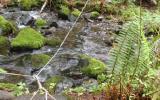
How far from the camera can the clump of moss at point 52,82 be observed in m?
6.71

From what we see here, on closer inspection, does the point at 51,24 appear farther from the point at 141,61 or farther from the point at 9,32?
the point at 141,61

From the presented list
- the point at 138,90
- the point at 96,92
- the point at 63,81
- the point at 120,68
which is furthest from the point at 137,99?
the point at 63,81

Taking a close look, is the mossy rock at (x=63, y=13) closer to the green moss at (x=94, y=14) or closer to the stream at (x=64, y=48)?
the stream at (x=64, y=48)

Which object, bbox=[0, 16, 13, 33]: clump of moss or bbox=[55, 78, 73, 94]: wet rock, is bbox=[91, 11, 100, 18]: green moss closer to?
bbox=[0, 16, 13, 33]: clump of moss

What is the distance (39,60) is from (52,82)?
1.46m

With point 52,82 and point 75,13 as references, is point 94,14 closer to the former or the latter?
point 75,13

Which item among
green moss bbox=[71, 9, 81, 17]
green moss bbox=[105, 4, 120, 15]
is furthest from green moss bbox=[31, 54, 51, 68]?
green moss bbox=[105, 4, 120, 15]

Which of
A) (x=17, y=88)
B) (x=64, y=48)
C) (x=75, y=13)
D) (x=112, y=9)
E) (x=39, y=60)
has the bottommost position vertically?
(x=112, y=9)

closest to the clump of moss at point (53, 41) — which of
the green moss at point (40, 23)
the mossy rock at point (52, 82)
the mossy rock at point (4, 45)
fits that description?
the mossy rock at point (4, 45)

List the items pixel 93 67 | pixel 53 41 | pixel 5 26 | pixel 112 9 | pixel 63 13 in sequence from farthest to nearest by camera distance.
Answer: pixel 112 9, pixel 63 13, pixel 5 26, pixel 53 41, pixel 93 67

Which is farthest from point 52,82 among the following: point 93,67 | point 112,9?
point 112,9

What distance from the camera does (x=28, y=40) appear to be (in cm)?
966

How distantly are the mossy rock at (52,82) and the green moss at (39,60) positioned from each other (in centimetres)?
72

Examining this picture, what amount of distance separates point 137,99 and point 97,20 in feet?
28.5
